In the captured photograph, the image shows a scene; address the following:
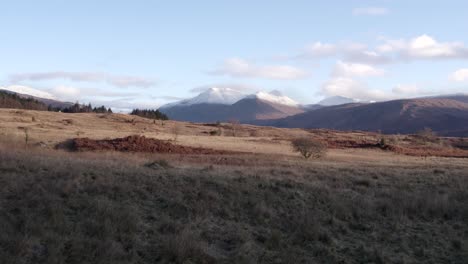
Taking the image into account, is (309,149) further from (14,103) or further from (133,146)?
(14,103)

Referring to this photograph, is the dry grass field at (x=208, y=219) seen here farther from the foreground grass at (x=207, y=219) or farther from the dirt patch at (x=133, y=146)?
the dirt patch at (x=133, y=146)

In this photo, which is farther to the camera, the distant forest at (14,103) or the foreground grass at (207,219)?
the distant forest at (14,103)

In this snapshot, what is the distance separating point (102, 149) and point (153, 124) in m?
42.8

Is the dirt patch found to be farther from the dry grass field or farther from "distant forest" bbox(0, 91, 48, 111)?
"distant forest" bbox(0, 91, 48, 111)

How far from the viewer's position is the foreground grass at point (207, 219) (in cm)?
1015

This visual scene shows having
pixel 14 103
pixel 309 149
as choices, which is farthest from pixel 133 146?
pixel 14 103

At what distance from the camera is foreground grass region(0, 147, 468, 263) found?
1015 cm

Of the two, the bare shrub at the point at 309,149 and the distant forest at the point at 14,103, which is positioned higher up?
the distant forest at the point at 14,103

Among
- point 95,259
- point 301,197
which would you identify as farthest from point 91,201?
point 301,197

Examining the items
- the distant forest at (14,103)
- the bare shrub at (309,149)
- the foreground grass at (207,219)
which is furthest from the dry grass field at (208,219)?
the distant forest at (14,103)

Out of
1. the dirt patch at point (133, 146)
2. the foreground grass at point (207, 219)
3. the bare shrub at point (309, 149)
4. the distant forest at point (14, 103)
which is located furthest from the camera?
the distant forest at point (14, 103)

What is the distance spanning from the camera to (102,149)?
39.6 m

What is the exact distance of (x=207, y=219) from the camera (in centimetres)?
1269

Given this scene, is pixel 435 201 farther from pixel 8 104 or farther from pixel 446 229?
pixel 8 104
